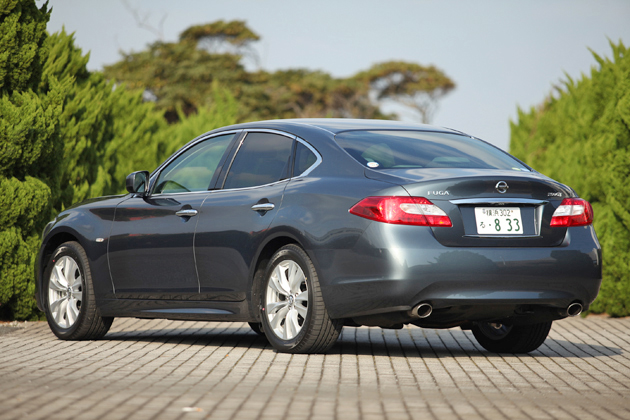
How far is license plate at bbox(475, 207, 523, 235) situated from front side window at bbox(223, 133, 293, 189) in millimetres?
1620

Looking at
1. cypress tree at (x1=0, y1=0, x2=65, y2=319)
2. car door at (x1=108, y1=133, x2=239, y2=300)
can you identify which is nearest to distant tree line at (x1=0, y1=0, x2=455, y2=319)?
cypress tree at (x1=0, y1=0, x2=65, y2=319)

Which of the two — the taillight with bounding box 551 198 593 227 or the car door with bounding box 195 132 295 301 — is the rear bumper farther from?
the car door with bounding box 195 132 295 301

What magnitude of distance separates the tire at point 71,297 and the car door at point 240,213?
1.43m

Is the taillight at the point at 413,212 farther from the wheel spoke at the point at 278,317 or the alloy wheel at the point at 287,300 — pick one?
the wheel spoke at the point at 278,317

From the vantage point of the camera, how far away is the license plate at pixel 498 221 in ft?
21.9

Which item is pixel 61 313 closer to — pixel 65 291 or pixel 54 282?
pixel 65 291

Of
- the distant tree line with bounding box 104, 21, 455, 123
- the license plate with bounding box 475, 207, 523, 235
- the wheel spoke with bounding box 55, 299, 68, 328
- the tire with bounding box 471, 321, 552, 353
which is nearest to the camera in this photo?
the license plate with bounding box 475, 207, 523, 235

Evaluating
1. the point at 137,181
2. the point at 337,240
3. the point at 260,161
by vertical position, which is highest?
the point at 260,161

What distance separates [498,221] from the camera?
6.71 metres

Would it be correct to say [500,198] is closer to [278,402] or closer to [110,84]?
[278,402]

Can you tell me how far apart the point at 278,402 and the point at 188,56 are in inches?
2166

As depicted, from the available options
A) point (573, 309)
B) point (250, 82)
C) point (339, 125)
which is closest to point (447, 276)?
point (573, 309)

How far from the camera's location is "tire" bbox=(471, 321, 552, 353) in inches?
313

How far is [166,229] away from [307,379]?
2474 millimetres
